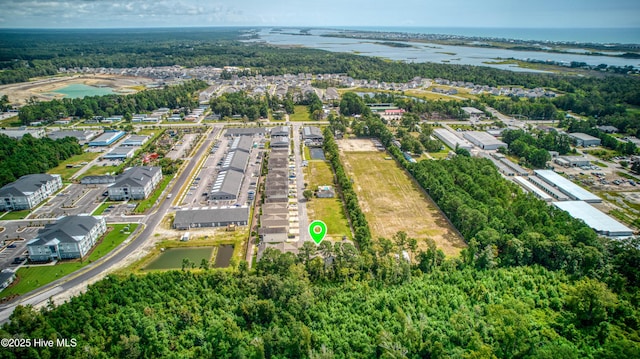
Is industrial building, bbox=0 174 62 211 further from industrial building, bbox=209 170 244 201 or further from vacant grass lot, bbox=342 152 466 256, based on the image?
vacant grass lot, bbox=342 152 466 256

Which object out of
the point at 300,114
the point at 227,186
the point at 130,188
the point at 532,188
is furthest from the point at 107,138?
the point at 532,188

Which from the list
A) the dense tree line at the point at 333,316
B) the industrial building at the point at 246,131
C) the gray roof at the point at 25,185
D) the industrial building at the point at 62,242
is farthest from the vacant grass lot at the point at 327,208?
the gray roof at the point at 25,185

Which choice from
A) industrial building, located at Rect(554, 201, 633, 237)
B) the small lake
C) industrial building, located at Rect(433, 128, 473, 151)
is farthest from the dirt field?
industrial building, located at Rect(554, 201, 633, 237)

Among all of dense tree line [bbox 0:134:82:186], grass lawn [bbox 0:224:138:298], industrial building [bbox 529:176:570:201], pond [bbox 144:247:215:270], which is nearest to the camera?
grass lawn [bbox 0:224:138:298]

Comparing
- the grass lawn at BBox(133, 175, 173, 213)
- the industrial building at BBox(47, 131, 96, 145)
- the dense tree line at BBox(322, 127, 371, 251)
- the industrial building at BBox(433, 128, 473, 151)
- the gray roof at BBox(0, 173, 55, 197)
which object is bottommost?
the grass lawn at BBox(133, 175, 173, 213)

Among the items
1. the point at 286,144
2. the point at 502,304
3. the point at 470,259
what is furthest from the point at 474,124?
the point at 502,304
